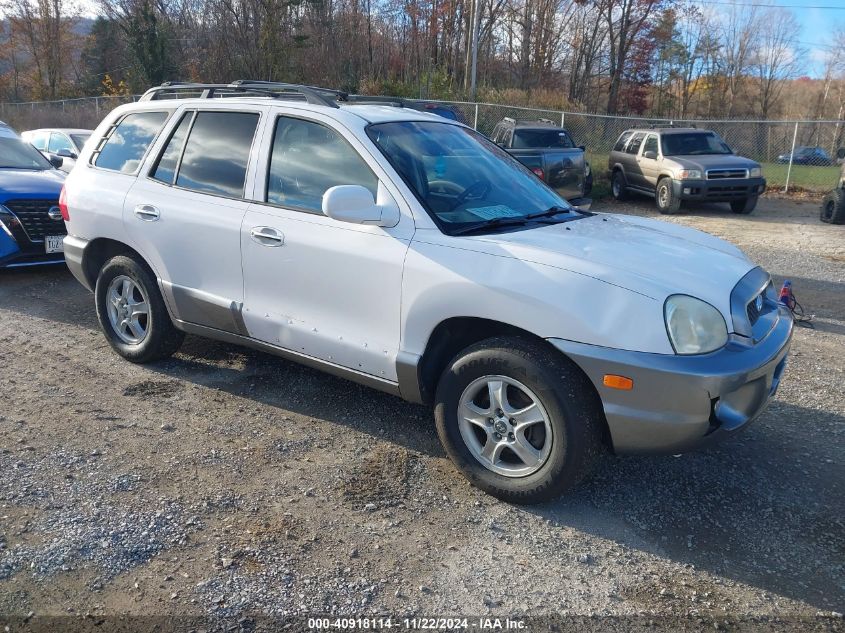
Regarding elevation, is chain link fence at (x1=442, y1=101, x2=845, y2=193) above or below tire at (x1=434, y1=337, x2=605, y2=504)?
above

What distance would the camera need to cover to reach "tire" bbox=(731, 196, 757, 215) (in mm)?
14745

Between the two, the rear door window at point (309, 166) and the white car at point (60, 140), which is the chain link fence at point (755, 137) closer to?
the white car at point (60, 140)

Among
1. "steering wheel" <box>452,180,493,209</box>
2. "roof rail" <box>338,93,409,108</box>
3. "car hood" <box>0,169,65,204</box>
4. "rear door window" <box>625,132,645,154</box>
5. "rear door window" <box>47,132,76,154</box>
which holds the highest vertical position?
"roof rail" <box>338,93,409,108</box>

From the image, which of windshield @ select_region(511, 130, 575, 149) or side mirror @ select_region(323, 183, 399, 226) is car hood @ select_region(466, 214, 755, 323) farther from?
windshield @ select_region(511, 130, 575, 149)

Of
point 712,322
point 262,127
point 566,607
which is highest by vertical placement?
point 262,127

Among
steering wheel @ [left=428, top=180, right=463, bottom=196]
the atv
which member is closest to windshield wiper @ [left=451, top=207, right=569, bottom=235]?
steering wheel @ [left=428, top=180, right=463, bottom=196]

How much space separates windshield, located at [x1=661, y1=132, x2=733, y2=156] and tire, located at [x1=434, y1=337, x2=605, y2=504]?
13197mm

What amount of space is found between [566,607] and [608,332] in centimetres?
114

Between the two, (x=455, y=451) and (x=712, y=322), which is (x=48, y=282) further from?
(x=712, y=322)

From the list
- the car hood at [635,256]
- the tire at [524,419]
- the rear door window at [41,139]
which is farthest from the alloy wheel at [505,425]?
the rear door window at [41,139]

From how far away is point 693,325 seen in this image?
3.11m

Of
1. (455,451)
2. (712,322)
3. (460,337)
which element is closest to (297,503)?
(455,451)

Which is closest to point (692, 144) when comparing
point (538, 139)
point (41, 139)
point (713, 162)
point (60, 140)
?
point (713, 162)

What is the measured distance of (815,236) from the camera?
1234 centimetres
